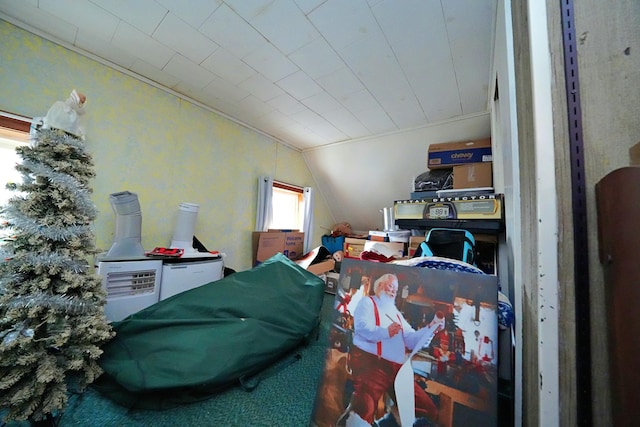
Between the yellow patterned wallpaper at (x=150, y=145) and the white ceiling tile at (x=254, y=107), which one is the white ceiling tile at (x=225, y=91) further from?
the yellow patterned wallpaper at (x=150, y=145)

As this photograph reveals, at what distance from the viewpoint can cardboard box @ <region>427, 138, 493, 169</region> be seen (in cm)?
201

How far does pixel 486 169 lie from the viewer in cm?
189

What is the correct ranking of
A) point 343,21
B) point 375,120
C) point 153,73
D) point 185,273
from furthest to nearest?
point 375,120
point 153,73
point 185,273
point 343,21

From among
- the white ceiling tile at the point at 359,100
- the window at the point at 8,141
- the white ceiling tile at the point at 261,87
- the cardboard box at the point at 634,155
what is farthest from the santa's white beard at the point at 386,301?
the window at the point at 8,141

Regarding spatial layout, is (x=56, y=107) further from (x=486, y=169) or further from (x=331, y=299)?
(x=486, y=169)

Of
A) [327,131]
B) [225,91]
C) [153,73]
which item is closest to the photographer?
[153,73]

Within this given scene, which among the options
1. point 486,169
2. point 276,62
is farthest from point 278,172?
point 486,169

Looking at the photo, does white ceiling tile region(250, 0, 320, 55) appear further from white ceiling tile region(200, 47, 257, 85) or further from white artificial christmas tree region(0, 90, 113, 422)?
white artificial christmas tree region(0, 90, 113, 422)

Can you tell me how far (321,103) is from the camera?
95.3 inches

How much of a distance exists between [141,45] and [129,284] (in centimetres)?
193

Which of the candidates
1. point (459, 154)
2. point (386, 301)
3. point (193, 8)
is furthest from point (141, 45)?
point (459, 154)

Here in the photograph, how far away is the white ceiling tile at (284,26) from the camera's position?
1.38 meters

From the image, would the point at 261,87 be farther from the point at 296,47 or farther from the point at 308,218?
the point at 308,218

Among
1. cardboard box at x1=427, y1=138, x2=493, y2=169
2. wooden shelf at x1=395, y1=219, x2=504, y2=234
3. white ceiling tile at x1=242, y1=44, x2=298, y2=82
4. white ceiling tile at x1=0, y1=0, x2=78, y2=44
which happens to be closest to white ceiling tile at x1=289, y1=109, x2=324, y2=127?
white ceiling tile at x1=242, y1=44, x2=298, y2=82
